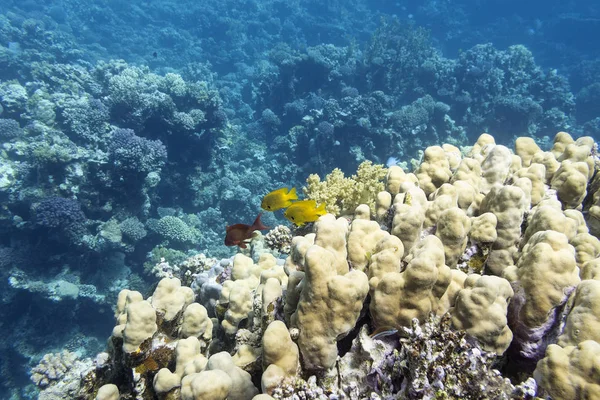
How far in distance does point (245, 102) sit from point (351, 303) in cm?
2252

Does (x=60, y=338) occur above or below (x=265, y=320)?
below

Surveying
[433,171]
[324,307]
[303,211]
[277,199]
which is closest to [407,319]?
[324,307]

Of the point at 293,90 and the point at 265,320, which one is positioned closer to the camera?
the point at 265,320

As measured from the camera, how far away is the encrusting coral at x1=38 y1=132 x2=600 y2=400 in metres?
1.60

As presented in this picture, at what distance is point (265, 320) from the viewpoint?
7.60ft

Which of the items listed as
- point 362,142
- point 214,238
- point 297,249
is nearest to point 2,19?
point 214,238

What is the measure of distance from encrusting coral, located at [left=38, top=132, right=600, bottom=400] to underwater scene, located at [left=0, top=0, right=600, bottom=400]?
1cm

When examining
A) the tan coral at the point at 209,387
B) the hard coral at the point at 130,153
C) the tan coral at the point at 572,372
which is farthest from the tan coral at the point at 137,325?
the hard coral at the point at 130,153

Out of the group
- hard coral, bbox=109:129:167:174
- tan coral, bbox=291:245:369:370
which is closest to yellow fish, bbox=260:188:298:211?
tan coral, bbox=291:245:369:370

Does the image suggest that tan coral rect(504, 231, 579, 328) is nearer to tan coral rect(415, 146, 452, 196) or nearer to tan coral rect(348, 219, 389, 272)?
tan coral rect(348, 219, 389, 272)

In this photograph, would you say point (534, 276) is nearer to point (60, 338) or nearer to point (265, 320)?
point (265, 320)

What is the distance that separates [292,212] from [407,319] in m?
1.39

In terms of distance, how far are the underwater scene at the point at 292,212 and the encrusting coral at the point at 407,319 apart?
0.04 ft

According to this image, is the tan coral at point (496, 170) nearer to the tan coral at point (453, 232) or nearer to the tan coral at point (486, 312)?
the tan coral at point (453, 232)
